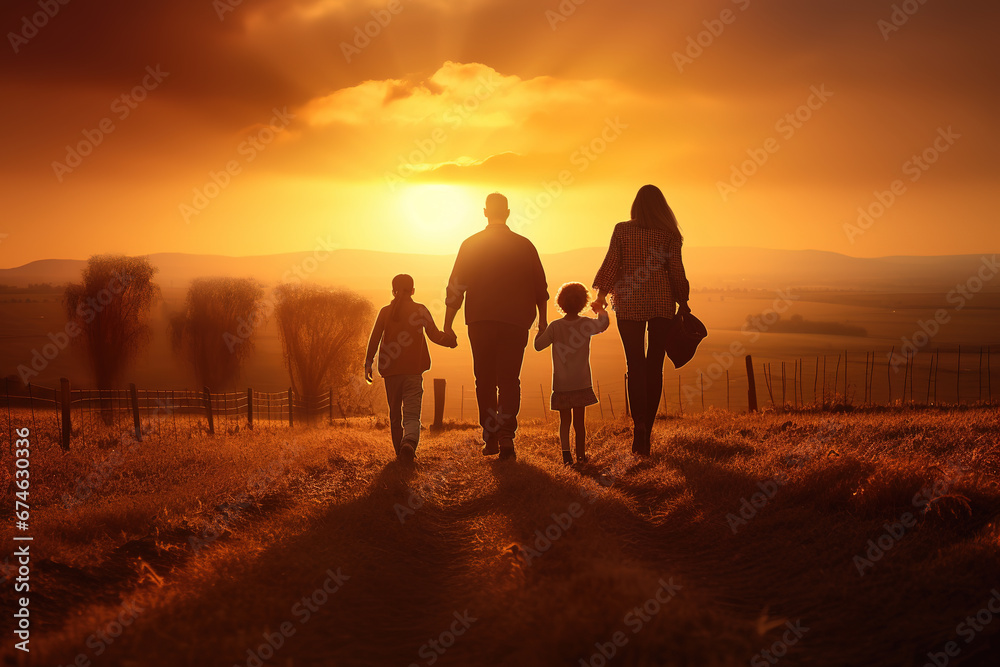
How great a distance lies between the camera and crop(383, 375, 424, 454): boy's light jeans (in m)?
8.27

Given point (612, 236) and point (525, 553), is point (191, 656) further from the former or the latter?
point (612, 236)

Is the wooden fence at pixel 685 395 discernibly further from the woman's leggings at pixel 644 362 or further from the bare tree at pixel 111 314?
the woman's leggings at pixel 644 362

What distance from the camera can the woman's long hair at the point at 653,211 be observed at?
25.0 ft

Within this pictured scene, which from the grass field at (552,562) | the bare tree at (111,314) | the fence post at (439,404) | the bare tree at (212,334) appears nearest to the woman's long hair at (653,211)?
the grass field at (552,562)

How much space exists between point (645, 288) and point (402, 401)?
327 cm

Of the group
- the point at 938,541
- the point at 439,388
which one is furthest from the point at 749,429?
the point at 439,388

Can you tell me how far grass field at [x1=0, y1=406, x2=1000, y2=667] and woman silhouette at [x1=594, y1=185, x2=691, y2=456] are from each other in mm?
675

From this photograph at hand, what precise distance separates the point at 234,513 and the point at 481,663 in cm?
332

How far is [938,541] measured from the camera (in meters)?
3.84

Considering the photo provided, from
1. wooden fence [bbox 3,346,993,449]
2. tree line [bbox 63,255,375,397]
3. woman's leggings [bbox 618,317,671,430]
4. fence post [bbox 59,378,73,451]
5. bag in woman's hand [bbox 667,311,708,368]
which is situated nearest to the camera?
woman's leggings [bbox 618,317,671,430]

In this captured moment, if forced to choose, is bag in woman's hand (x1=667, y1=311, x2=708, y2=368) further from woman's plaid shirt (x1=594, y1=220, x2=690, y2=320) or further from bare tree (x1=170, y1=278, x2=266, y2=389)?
bare tree (x1=170, y1=278, x2=266, y2=389)

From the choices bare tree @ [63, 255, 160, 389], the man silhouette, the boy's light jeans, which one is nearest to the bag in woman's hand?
the man silhouette

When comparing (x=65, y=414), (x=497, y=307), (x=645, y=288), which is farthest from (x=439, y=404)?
(x=645, y=288)

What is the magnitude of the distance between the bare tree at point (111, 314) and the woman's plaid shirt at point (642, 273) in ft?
122
